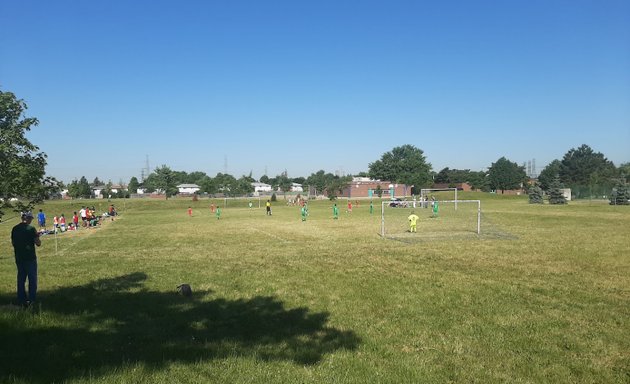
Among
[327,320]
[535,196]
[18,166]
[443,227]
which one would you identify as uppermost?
[18,166]

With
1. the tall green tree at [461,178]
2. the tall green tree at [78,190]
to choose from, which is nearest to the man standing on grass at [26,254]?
the tall green tree at [78,190]

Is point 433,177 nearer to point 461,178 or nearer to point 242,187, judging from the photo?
point 461,178

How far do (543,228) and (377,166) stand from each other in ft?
370

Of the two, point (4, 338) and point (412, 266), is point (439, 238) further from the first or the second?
point (4, 338)

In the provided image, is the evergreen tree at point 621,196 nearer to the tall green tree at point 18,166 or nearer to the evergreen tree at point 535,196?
the evergreen tree at point 535,196

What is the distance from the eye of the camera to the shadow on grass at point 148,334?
5.52m

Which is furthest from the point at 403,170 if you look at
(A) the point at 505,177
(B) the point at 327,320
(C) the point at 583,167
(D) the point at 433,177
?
(B) the point at 327,320

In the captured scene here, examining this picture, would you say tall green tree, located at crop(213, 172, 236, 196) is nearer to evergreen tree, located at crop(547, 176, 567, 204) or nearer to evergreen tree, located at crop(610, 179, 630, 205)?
evergreen tree, located at crop(547, 176, 567, 204)

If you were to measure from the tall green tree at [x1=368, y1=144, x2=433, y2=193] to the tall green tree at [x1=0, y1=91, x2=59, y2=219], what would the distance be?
117548mm

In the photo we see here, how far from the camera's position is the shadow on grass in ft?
18.1

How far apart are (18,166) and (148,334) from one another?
318 cm

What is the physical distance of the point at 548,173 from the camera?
470 ft

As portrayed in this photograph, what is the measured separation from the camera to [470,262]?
47.4 ft

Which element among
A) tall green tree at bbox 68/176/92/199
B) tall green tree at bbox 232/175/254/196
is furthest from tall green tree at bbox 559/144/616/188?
tall green tree at bbox 68/176/92/199
